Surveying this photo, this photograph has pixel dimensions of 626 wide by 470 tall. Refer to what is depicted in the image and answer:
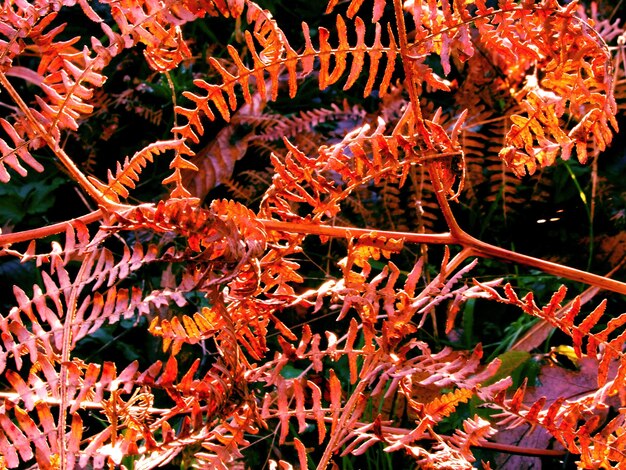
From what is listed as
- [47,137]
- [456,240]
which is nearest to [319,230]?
[456,240]

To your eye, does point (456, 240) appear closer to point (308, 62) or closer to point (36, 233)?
point (308, 62)

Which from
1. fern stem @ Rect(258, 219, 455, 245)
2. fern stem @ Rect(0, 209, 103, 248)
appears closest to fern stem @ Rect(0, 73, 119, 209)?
fern stem @ Rect(0, 209, 103, 248)

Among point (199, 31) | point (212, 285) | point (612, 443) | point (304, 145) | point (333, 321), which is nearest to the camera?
point (212, 285)

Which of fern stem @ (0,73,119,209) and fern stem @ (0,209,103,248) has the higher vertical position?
fern stem @ (0,73,119,209)

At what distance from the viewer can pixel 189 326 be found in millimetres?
732

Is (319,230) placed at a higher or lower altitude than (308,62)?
lower

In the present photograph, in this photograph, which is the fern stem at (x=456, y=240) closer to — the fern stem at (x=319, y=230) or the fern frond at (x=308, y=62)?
the fern stem at (x=319, y=230)

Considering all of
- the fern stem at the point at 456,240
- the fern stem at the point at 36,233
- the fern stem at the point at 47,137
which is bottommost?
the fern stem at the point at 456,240

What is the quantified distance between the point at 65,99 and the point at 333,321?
0.80m

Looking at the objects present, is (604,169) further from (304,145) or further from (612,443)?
(612,443)

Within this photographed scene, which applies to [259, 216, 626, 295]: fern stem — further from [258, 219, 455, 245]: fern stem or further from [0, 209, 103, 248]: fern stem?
[0, 209, 103, 248]: fern stem

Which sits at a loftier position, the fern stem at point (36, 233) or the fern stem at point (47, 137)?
the fern stem at point (47, 137)

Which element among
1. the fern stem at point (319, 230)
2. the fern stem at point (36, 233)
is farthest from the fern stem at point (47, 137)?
the fern stem at point (319, 230)

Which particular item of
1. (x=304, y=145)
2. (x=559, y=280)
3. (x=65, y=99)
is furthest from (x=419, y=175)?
(x=65, y=99)
